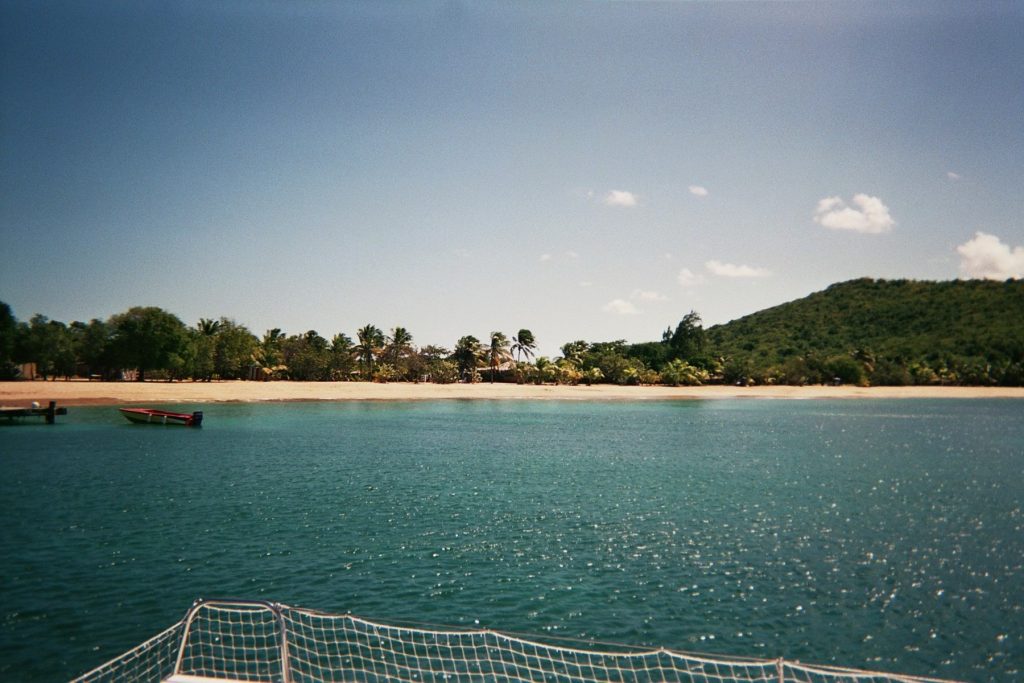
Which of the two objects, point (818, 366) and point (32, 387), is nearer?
point (32, 387)

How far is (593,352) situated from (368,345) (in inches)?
2295

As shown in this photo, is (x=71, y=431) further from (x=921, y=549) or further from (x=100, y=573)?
(x=921, y=549)

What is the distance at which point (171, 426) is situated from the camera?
192ft

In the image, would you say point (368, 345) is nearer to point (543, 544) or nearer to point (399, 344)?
point (399, 344)

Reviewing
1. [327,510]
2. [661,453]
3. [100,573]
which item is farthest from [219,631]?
[661,453]

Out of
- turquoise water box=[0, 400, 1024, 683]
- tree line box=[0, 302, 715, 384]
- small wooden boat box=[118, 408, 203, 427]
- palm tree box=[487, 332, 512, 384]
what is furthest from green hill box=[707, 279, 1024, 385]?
small wooden boat box=[118, 408, 203, 427]

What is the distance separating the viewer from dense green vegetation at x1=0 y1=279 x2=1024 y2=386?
109 m

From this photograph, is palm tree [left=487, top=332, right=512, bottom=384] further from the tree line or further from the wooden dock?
the wooden dock

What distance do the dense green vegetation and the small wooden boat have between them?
4525 cm

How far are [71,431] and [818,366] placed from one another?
14300 cm

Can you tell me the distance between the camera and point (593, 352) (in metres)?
166

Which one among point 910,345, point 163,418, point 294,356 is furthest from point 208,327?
point 910,345

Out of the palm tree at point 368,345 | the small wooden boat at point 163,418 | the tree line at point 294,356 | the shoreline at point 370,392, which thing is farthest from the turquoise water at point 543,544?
the palm tree at point 368,345

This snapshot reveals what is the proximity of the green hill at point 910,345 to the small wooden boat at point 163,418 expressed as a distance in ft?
400
